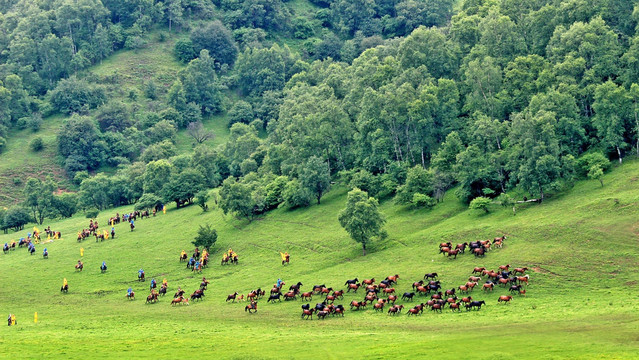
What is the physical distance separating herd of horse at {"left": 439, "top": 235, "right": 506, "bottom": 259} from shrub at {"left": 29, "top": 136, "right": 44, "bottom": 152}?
13137cm

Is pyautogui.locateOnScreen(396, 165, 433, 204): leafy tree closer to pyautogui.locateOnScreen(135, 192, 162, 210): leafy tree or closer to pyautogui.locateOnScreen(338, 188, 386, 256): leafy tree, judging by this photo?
pyautogui.locateOnScreen(338, 188, 386, 256): leafy tree

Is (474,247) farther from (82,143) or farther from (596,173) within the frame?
(82,143)

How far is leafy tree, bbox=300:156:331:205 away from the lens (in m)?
128

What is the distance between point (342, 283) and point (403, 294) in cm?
1081

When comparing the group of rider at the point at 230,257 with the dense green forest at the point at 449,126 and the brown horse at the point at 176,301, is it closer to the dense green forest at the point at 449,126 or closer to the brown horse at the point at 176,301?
the dense green forest at the point at 449,126

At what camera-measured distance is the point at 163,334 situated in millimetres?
69250

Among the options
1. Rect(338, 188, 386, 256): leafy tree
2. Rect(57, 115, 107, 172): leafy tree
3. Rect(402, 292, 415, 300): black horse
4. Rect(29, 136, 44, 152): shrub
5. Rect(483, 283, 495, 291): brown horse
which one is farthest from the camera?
Rect(29, 136, 44, 152): shrub

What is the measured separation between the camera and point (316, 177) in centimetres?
12812

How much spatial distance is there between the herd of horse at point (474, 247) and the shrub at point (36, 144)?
431 ft

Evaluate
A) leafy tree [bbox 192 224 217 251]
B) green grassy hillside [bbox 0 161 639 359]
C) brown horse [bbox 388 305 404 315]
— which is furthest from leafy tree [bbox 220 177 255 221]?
brown horse [bbox 388 305 404 315]

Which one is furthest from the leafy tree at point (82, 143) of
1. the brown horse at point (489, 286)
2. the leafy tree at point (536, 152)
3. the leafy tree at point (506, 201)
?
the brown horse at point (489, 286)

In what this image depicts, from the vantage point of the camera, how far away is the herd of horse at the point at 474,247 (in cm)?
8678

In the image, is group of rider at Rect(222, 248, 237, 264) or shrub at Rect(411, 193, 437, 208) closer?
group of rider at Rect(222, 248, 237, 264)

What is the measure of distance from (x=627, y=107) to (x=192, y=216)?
243 ft
